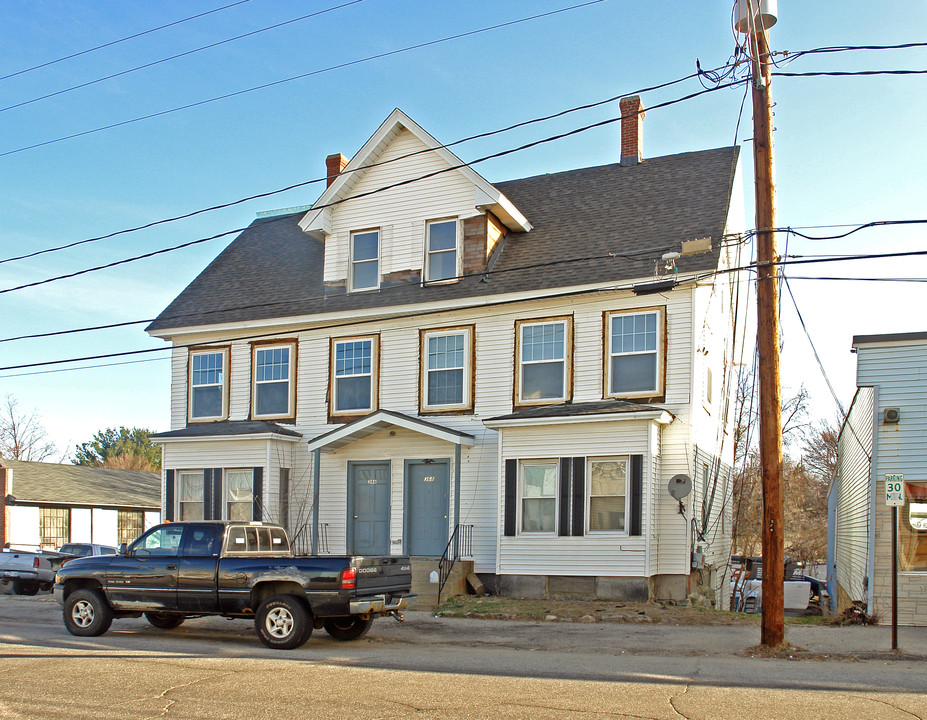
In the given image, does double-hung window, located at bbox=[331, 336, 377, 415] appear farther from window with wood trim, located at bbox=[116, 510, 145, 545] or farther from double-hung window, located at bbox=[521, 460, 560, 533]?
window with wood trim, located at bbox=[116, 510, 145, 545]

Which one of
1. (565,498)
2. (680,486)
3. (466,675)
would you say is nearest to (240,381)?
(565,498)

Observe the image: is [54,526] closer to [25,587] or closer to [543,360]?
[25,587]

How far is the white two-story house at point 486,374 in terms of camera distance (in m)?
18.6

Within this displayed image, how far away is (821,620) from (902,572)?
9.69ft

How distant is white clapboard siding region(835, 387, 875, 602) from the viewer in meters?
17.0

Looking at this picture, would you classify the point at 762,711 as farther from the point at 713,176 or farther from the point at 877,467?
the point at 713,176

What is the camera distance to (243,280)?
24.8 metres

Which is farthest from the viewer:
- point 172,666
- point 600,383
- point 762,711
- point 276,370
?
point 276,370

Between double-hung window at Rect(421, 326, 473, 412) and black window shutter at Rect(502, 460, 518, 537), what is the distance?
6.78 feet

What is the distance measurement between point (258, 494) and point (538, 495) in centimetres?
678

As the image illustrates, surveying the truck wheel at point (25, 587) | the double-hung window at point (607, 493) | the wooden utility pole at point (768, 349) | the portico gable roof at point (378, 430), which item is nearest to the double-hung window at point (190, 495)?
the portico gable roof at point (378, 430)

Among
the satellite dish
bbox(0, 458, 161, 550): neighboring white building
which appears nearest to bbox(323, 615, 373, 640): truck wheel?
the satellite dish

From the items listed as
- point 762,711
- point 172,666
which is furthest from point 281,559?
point 762,711

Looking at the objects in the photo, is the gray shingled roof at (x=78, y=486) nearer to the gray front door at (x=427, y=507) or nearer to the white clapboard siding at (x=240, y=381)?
the white clapboard siding at (x=240, y=381)
